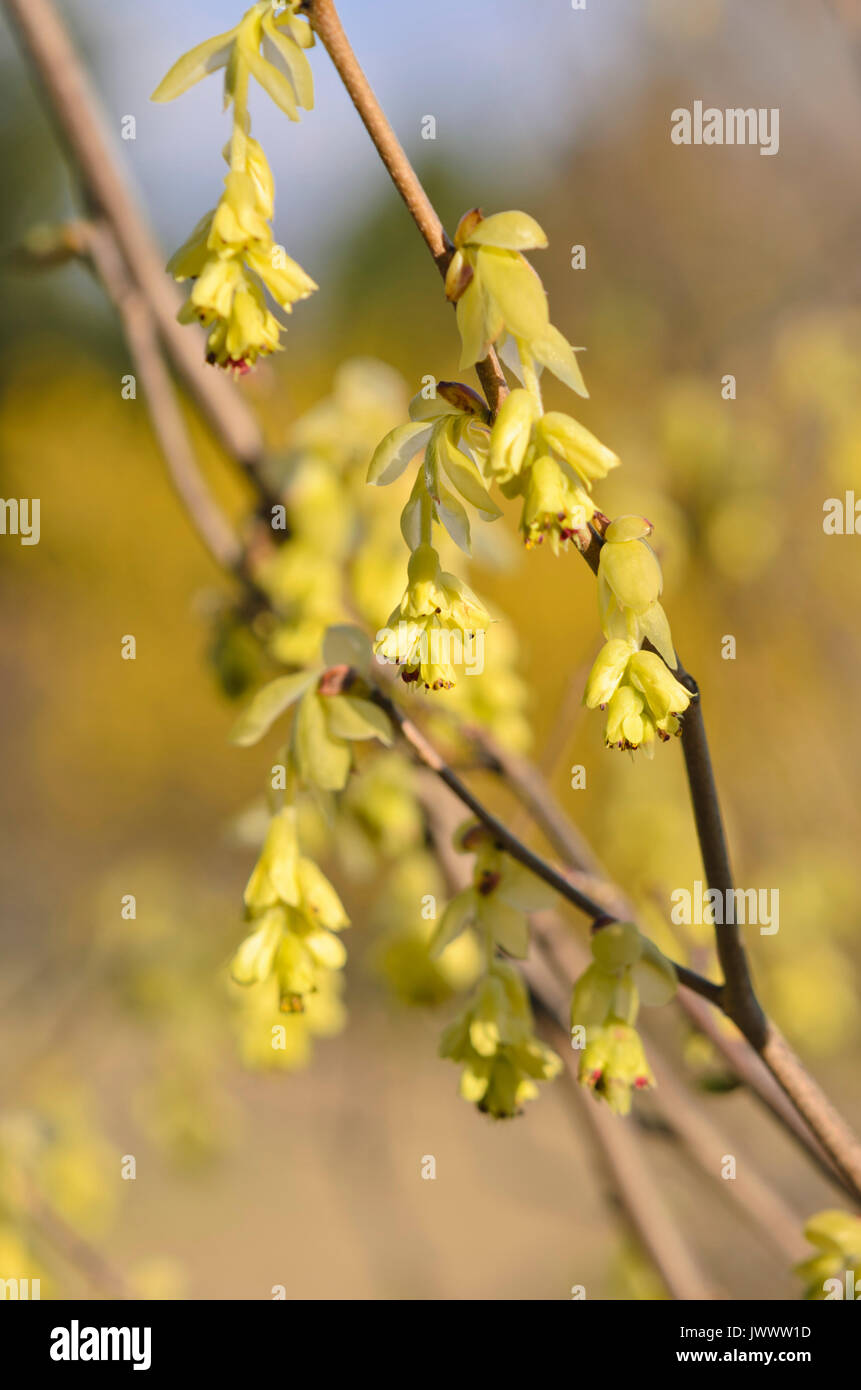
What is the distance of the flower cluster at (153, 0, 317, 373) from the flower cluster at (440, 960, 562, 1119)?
0.52 meters

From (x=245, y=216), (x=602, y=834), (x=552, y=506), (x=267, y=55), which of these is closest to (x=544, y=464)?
(x=552, y=506)

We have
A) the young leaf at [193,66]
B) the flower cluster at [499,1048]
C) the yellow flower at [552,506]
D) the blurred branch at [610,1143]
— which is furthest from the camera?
the blurred branch at [610,1143]

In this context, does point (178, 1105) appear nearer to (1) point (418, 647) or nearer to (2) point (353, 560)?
(2) point (353, 560)

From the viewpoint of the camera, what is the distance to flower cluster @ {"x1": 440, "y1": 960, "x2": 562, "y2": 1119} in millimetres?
830

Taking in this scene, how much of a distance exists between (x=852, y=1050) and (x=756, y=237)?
2.63m

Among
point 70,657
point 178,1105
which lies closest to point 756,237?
point 178,1105

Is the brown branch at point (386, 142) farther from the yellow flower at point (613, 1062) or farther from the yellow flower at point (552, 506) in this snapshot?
the yellow flower at point (613, 1062)

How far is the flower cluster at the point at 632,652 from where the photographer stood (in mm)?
640

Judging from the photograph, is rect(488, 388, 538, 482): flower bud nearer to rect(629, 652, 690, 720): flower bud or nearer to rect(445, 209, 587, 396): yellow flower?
rect(445, 209, 587, 396): yellow flower

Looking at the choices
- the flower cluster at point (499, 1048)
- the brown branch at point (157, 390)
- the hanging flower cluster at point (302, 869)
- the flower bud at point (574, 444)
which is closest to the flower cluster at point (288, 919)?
the hanging flower cluster at point (302, 869)

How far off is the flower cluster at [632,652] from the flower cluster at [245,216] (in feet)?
0.87

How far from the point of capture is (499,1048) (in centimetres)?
84

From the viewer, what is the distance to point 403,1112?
108 inches
